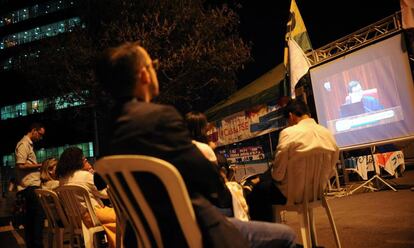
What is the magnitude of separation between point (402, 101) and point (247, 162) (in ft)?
13.3

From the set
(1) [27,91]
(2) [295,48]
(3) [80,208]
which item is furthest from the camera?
(1) [27,91]

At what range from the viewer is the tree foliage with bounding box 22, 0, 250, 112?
509 inches

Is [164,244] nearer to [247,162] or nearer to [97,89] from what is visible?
[247,162]

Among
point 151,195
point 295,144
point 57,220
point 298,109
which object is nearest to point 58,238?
point 57,220

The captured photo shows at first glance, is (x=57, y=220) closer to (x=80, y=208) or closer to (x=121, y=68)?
(x=80, y=208)

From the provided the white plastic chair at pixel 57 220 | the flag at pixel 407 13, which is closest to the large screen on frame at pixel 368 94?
the flag at pixel 407 13

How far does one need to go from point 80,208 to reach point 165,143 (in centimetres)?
232

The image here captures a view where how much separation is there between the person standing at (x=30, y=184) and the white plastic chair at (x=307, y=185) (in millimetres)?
3439

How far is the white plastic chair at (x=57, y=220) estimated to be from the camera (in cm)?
362

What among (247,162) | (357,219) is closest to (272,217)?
(357,219)

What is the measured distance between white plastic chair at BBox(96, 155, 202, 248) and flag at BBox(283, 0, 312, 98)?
6032 mm

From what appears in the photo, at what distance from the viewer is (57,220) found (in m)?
3.89

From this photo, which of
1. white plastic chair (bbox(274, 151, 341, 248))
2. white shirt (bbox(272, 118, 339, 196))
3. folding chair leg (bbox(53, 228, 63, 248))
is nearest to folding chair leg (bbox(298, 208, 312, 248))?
white plastic chair (bbox(274, 151, 341, 248))

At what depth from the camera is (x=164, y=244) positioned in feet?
4.63
